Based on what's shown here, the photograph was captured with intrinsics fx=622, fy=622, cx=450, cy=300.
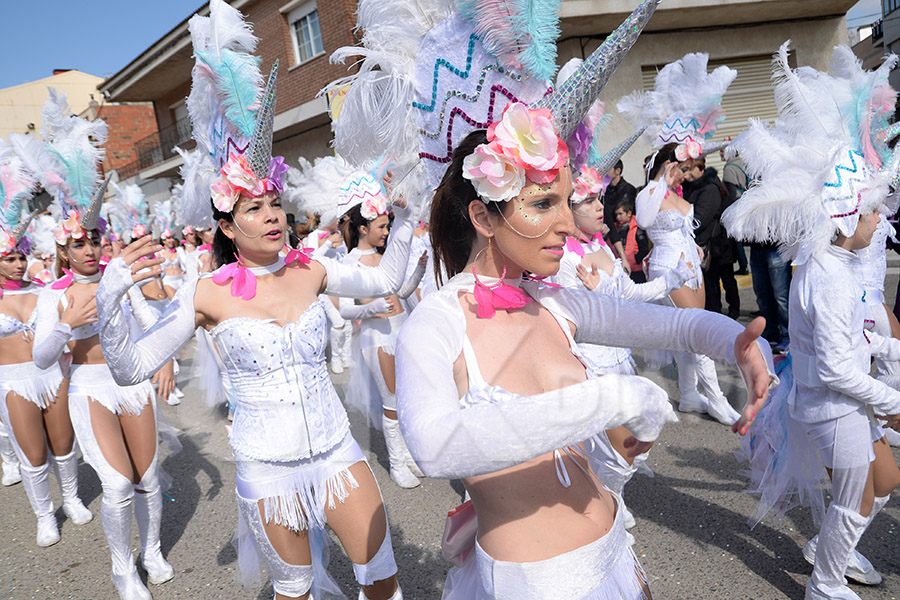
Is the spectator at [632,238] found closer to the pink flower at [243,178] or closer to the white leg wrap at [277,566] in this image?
the pink flower at [243,178]

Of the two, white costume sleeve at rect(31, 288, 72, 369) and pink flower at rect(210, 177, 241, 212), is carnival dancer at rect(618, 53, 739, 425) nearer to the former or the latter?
pink flower at rect(210, 177, 241, 212)

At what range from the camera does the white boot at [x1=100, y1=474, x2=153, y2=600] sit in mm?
3518

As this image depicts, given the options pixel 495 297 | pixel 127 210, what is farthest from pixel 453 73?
pixel 127 210

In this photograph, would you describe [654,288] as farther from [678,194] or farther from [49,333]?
[49,333]

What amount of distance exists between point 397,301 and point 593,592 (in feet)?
11.4

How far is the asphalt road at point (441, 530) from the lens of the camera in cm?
312

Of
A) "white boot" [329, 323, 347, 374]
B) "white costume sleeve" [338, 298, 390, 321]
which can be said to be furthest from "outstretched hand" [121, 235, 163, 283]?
"white boot" [329, 323, 347, 374]

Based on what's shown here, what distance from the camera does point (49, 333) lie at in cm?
362

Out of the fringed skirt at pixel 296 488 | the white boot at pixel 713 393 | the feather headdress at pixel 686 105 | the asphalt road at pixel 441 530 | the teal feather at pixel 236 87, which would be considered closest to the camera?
the fringed skirt at pixel 296 488

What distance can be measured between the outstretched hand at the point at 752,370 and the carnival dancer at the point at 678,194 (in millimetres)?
3756

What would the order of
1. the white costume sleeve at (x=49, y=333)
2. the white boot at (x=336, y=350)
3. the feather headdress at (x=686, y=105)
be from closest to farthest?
the white costume sleeve at (x=49, y=333), the feather headdress at (x=686, y=105), the white boot at (x=336, y=350)

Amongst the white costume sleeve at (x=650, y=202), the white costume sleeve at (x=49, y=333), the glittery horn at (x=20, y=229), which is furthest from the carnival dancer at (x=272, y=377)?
the white costume sleeve at (x=650, y=202)

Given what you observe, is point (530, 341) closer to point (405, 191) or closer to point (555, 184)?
point (555, 184)

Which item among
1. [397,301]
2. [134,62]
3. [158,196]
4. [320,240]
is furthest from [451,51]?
[158,196]
